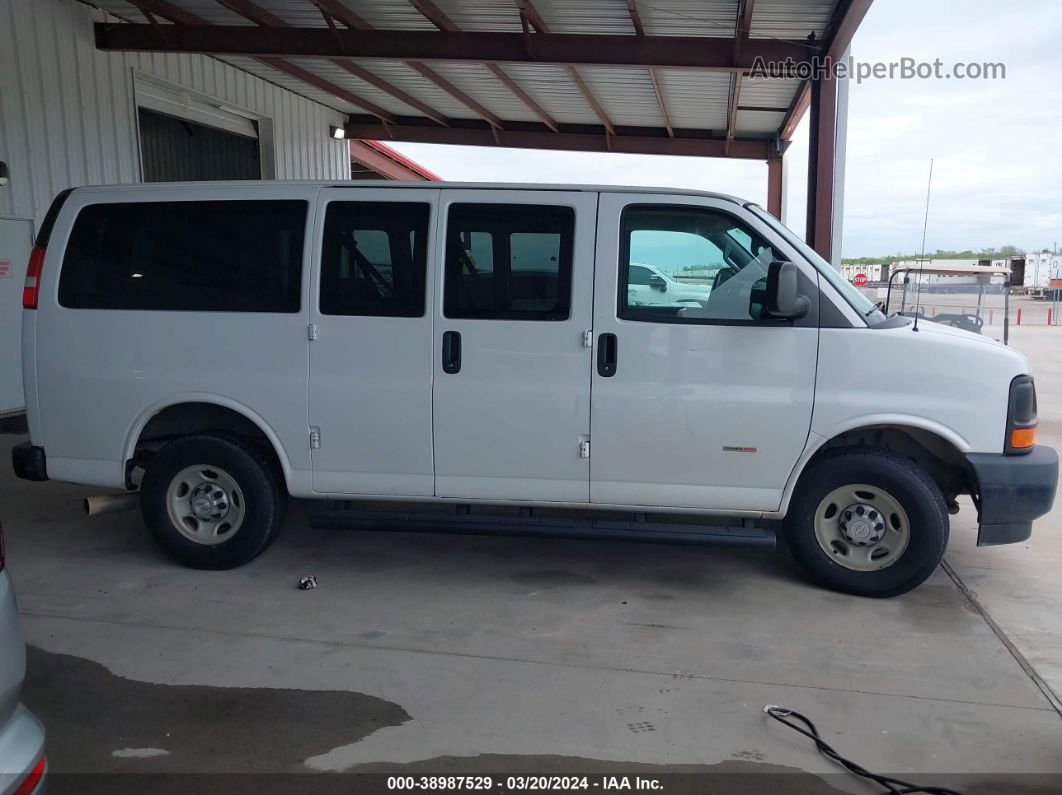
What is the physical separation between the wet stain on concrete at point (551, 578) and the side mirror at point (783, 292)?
1.96 metres

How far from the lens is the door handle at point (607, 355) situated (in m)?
4.84

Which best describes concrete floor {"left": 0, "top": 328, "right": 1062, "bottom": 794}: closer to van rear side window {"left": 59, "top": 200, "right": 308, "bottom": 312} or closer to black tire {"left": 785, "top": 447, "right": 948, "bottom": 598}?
black tire {"left": 785, "top": 447, "right": 948, "bottom": 598}

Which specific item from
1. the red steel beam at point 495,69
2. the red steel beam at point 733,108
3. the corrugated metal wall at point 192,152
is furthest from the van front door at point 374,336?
the corrugated metal wall at point 192,152

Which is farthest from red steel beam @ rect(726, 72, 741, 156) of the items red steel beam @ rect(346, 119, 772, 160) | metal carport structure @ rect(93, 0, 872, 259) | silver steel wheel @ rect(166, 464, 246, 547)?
silver steel wheel @ rect(166, 464, 246, 547)

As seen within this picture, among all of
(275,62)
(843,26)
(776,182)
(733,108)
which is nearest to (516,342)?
(843,26)

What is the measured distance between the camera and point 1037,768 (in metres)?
3.34

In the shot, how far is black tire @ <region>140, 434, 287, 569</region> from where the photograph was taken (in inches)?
205

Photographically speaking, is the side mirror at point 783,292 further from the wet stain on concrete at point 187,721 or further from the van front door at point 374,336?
the wet stain on concrete at point 187,721

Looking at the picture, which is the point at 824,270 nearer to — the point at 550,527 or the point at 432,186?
the point at 550,527

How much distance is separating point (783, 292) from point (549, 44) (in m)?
6.71

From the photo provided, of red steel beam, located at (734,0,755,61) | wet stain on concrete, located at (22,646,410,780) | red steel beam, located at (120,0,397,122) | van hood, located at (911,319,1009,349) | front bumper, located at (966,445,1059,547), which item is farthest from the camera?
red steel beam, located at (120,0,397,122)

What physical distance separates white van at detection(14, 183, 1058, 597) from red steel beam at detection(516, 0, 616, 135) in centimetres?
513

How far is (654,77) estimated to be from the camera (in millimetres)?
12195

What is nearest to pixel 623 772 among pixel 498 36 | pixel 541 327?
pixel 541 327
